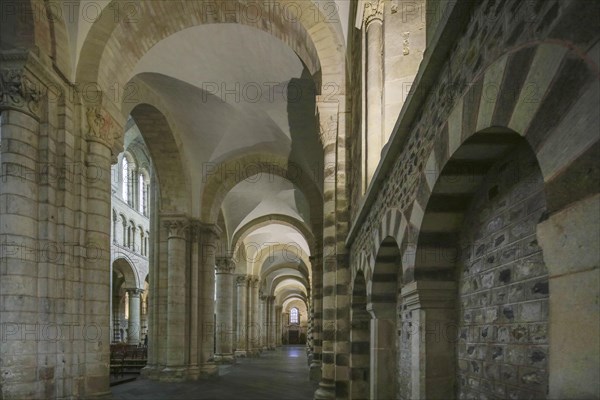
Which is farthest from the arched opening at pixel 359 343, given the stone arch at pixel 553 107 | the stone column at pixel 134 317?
the stone column at pixel 134 317

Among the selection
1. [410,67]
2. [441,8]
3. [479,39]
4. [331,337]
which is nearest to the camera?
[479,39]

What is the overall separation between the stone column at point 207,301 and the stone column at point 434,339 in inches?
484

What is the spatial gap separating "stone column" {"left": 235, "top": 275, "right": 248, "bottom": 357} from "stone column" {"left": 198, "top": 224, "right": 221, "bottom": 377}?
390 inches

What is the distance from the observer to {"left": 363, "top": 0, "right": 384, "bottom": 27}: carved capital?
241 inches

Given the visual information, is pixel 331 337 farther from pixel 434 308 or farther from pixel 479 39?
pixel 479 39

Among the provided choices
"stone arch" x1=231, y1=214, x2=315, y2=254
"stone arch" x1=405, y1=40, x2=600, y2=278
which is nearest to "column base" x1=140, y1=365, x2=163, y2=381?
"stone arch" x1=231, y1=214, x2=315, y2=254

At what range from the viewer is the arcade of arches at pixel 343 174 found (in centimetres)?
143

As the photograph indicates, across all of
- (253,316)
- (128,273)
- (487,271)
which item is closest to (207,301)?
(128,273)

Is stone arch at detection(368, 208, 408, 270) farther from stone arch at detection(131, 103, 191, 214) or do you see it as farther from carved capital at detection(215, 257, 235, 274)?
carved capital at detection(215, 257, 235, 274)

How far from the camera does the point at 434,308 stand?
3.29m

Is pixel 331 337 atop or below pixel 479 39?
Answer: below

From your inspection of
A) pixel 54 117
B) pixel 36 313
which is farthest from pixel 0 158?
pixel 36 313

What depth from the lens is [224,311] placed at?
21.3 metres

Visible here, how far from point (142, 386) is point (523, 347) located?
11.9 meters
